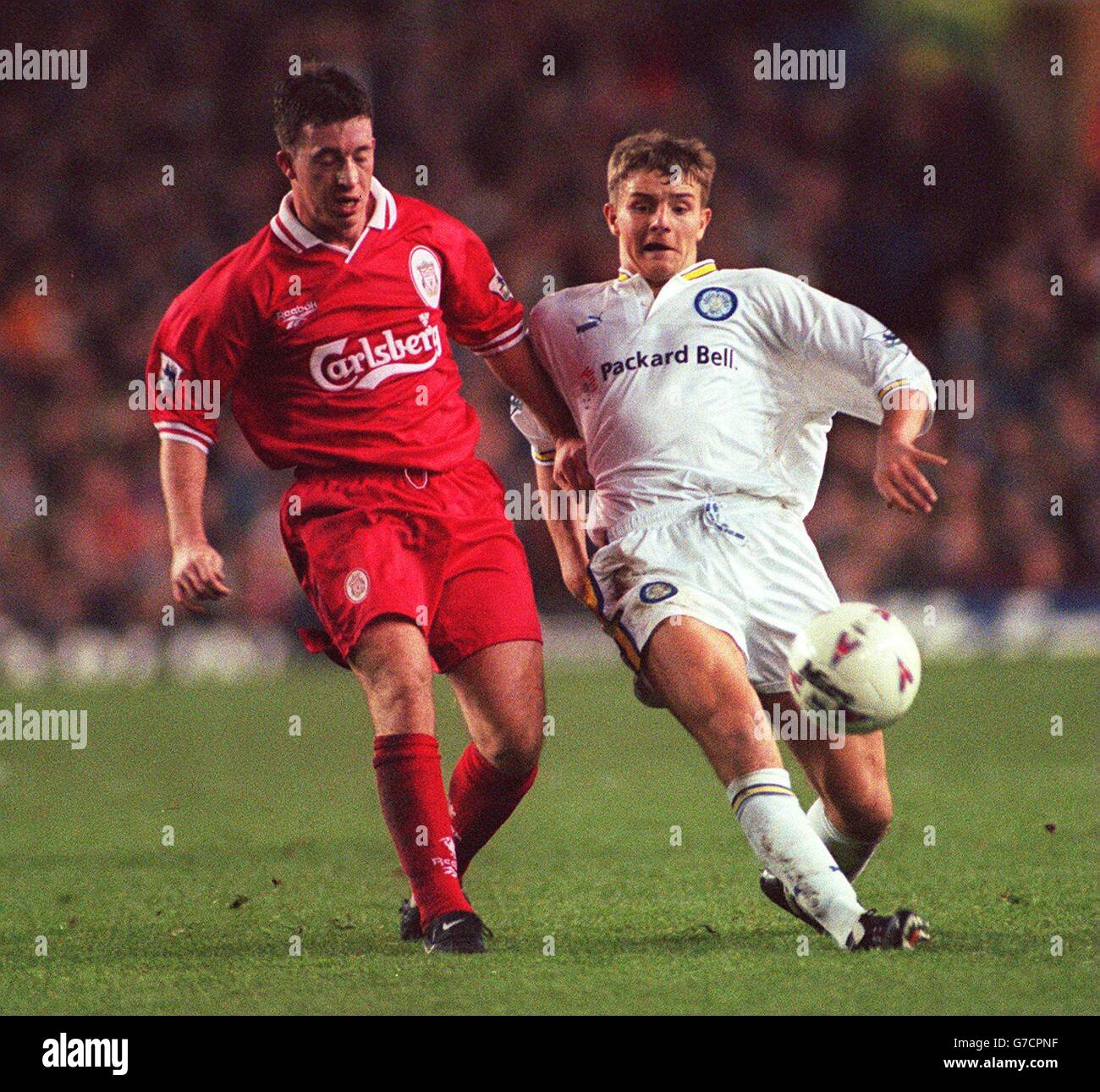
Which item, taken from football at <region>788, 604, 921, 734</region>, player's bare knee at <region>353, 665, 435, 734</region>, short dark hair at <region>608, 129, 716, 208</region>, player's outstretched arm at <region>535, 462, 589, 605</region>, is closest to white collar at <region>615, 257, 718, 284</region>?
short dark hair at <region>608, 129, 716, 208</region>

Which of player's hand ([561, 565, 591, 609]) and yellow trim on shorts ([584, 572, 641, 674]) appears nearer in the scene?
yellow trim on shorts ([584, 572, 641, 674])

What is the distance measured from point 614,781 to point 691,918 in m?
3.80

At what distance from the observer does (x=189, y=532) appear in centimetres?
526

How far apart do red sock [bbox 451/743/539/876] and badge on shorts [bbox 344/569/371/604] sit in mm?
664

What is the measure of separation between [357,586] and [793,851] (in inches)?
55.5

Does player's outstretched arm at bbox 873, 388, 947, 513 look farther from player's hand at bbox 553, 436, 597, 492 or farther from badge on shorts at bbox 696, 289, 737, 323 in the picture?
player's hand at bbox 553, 436, 597, 492

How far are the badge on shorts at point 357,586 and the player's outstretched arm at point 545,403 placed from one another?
731mm

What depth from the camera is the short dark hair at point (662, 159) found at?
18.1ft

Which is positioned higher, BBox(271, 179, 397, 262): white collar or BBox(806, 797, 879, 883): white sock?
BBox(271, 179, 397, 262): white collar

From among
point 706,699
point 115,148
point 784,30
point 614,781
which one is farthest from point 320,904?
point 784,30

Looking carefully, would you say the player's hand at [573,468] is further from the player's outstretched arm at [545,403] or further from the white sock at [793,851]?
the white sock at [793,851]

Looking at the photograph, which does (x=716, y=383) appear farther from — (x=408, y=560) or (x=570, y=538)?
(x=408, y=560)

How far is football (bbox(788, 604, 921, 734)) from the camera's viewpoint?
4906mm

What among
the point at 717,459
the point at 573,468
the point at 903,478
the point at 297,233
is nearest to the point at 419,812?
the point at 573,468
